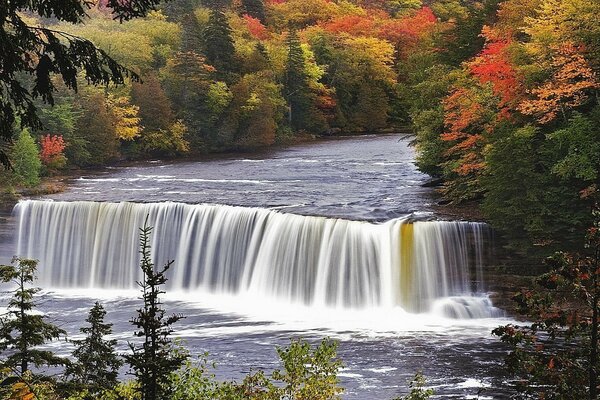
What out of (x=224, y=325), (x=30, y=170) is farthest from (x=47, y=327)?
(x=30, y=170)

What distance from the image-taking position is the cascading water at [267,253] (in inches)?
1015

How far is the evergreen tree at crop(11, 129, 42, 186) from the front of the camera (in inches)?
1438

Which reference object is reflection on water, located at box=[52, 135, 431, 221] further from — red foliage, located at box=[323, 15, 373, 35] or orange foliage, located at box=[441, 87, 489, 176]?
red foliage, located at box=[323, 15, 373, 35]

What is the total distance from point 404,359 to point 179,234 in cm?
1276

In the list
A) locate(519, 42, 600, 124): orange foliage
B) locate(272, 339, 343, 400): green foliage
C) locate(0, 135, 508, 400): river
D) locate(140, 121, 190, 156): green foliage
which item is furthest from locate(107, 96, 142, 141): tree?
locate(272, 339, 343, 400): green foliage

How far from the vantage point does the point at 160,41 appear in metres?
60.8

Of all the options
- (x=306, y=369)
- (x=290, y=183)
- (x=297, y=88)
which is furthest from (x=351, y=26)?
(x=306, y=369)

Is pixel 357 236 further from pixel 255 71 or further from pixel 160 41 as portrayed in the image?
pixel 160 41

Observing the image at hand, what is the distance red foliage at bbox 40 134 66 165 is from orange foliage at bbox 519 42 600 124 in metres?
24.1

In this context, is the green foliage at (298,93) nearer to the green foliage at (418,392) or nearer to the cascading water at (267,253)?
the cascading water at (267,253)

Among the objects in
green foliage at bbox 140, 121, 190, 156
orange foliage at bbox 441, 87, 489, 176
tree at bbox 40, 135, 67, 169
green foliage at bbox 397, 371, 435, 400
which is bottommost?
green foliage at bbox 397, 371, 435, 400

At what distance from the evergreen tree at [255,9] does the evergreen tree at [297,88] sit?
1501cm

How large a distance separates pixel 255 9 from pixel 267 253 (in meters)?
51.1

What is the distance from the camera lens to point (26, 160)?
37.0m
